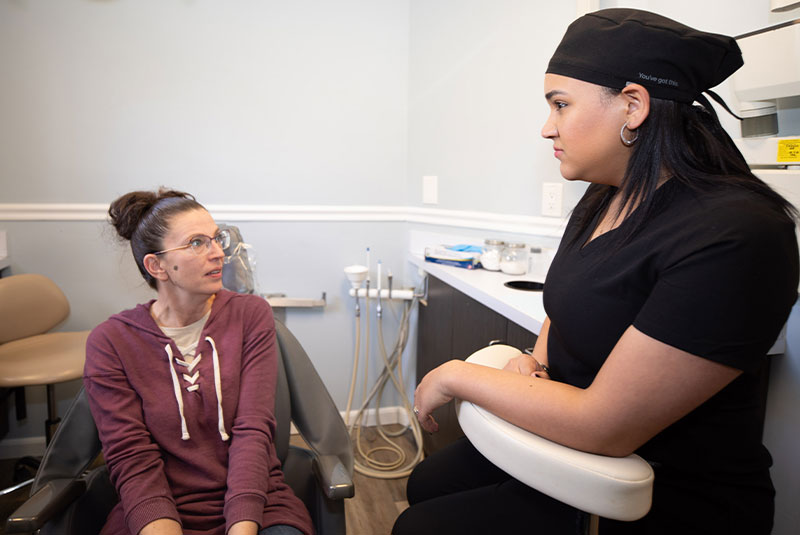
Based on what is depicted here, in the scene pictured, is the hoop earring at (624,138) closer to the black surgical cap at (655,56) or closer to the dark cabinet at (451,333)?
the black surgical cap at (655,56)

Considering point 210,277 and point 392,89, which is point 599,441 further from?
point 392,89

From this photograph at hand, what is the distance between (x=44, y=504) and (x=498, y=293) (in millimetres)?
1134

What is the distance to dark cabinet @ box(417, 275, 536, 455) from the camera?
147cm

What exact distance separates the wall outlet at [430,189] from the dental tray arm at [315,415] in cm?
122

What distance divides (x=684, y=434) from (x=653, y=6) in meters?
1.16

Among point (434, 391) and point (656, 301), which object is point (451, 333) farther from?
point (656, 301)

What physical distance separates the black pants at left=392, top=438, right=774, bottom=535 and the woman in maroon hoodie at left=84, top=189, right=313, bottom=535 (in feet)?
0.93

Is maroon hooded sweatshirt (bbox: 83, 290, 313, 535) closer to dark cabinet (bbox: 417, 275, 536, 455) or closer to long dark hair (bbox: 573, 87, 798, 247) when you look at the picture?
dark cabinet (bbox: 417, 275, 536, 455)

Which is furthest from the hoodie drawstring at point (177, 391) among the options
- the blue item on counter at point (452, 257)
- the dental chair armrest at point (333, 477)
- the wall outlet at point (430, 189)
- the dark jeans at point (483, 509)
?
the wall outlet at point (430, 189)

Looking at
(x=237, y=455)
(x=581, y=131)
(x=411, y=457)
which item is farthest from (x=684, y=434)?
(x=411, y=457)

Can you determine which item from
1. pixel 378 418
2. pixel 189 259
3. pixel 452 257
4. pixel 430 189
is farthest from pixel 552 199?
pixel 378 418

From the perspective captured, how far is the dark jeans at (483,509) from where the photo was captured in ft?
2.81

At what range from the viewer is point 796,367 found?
1.07m

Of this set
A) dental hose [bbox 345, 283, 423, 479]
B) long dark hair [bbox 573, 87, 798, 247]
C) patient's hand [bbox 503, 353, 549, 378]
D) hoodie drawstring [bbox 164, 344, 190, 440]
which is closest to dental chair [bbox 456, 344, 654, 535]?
patient's hand [bbox 503, 353, 549, 378]
